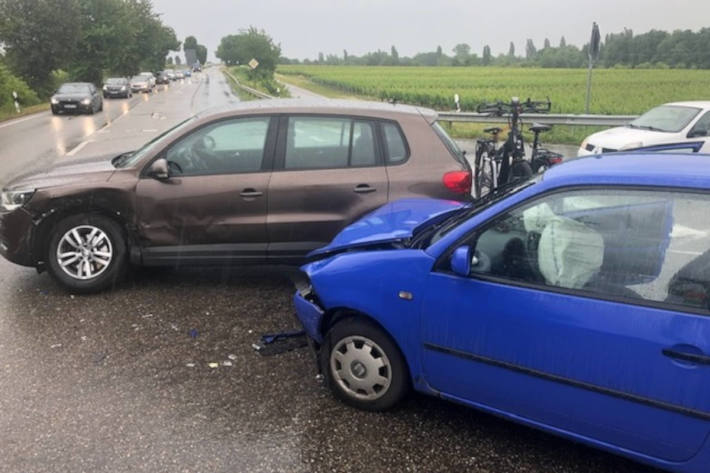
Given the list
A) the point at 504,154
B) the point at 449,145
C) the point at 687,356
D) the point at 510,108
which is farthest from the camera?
the point at 510,108

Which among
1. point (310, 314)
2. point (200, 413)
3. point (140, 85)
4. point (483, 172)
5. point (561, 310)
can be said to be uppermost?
point (140, 85)

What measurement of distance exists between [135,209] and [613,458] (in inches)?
163

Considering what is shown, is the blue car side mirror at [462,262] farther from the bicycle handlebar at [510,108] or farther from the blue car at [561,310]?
the bicycle handlebar at [510,108]

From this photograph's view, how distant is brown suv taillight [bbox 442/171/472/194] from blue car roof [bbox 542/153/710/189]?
6.70 feet

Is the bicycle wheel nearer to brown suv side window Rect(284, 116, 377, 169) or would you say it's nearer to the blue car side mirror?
brown suv side window Rect(284, 116, 377, 169)

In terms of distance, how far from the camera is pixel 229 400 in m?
3.69

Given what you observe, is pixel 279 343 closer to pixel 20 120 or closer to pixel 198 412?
pixel 198 412

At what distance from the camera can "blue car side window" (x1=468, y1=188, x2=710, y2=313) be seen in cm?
261

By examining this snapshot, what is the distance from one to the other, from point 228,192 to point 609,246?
3354mm

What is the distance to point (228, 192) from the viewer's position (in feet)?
17.1

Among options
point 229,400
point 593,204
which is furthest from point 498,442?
point 229,400

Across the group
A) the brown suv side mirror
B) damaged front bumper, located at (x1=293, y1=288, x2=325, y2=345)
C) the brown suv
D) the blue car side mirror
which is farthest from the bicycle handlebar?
the blue car side mirror

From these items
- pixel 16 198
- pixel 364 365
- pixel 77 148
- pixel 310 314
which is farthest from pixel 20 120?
pixel 364 365

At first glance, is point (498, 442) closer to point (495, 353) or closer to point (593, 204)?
point (495, 353)
